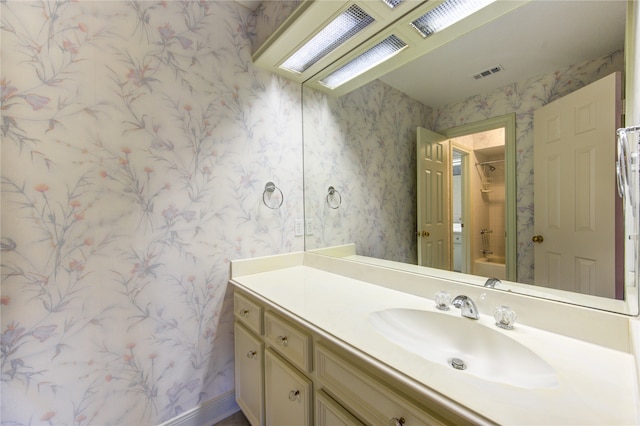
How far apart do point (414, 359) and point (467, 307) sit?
0.36 meters

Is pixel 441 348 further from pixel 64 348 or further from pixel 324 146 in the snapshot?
pixel 64 348

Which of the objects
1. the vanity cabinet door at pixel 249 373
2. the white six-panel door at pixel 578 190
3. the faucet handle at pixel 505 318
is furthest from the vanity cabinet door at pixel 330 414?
the white six-panel door at pixel 578 190

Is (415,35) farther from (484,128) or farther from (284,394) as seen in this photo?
(284,394)

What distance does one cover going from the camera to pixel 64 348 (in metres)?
1.01

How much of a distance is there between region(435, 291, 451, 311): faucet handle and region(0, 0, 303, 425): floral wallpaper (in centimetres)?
103

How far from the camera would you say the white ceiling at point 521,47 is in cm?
74

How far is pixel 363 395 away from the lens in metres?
0.68

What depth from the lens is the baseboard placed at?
4.23 feet

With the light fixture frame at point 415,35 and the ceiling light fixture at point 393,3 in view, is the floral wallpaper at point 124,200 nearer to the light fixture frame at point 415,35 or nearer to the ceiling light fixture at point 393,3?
the light fixture frame at point 415,35

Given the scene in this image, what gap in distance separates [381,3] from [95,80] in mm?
1287

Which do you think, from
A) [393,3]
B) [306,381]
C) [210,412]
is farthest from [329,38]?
[210,412]

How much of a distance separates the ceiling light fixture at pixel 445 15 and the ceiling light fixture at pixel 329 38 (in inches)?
9.3

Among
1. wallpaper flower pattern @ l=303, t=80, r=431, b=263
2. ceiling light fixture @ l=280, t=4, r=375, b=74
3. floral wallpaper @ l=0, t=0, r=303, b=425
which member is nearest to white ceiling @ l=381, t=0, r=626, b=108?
wallpaper flower pattern @ l=303, t=80, r=431, b=263

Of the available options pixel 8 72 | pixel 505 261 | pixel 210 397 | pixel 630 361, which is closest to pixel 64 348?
pixel 210 397
